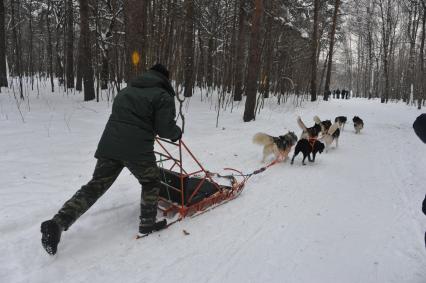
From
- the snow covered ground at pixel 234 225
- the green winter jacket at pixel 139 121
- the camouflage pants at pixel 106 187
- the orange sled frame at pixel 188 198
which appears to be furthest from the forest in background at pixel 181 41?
the camouflage pants at pixel 106 187

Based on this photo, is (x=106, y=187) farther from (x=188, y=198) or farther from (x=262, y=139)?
(x=262, y=139)

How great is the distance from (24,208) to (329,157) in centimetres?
624

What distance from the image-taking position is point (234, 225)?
4133 mm

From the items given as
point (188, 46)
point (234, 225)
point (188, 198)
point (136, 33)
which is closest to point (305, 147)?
point (234, 225)

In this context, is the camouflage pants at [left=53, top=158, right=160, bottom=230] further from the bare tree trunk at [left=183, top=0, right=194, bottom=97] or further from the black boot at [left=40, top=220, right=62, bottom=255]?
the bare tree trunk at [left=183, top=0, right=194, bottom=97]

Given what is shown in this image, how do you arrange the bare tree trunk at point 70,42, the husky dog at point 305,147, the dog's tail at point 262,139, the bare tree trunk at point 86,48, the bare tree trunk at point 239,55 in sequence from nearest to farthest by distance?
the dog's tail at point 262,139, the husky dog at point 305,147, the bare tree trunk at point 86,48, the bare tree trunk at point 239,55, the bare tree trunk at point 70,42

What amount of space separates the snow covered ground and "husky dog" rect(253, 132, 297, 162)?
0.74ft

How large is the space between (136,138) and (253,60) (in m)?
8.50

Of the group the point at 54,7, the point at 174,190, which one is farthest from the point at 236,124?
the point at 54,7

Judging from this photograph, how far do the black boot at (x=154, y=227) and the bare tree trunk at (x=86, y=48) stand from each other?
10625 mm

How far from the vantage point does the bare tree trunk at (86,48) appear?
12.9 m

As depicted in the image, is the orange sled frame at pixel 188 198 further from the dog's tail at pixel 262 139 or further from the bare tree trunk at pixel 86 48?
the bare tree trunk at pixel 86 48

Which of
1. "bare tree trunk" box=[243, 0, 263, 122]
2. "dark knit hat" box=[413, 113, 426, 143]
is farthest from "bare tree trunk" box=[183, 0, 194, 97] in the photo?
"dark knit hat" box=[413, 113, 426, 143]

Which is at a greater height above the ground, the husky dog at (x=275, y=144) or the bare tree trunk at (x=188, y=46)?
the bare tree trunk at (x=188, y=46)
